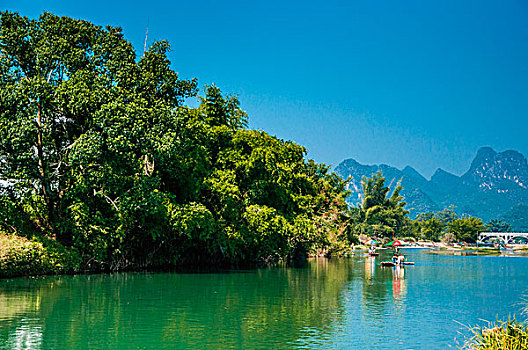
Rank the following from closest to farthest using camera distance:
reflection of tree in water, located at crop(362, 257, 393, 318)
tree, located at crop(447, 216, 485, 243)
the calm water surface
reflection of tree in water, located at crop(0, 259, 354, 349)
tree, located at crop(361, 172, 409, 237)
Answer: the calm water surface
reflection of tree in water, located at crop(0, 259, 354, 349)
reflection of tree in water, located at crop(362, 257, 393, 318)
tree, located at crop(361, 172, 409, 237)
tree, located at crop(447, 216, 485, 243)

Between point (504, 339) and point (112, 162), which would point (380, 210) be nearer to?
point (112, 162)

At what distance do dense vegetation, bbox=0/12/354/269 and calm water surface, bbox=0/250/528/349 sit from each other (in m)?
3.53

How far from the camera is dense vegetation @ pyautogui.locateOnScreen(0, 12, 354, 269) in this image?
32125mm

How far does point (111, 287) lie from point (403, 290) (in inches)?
667

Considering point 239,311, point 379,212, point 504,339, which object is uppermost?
point 379,212

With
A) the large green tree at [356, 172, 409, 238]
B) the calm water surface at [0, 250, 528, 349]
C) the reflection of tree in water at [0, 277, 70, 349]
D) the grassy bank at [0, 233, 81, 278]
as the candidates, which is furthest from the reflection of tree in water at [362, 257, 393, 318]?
the large green tree at [356, 172, 409, 238]

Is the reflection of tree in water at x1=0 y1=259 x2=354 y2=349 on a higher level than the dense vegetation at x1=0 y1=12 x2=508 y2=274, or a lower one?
lower

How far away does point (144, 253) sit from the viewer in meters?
40.0

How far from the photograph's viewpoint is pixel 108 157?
33781 millimetres

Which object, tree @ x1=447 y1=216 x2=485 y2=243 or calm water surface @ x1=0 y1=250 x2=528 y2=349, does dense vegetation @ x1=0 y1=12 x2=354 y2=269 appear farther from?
tree @ x1=447 y1=216 x2=485 y2=243

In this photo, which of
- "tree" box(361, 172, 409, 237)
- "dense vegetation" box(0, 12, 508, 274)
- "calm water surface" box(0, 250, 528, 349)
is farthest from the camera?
"tree" box(361, 172, 409, 237)

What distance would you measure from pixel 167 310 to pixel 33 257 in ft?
42.8

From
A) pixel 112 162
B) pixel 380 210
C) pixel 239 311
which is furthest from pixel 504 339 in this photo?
pixel 380 210

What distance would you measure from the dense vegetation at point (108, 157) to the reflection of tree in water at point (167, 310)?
3845mm
